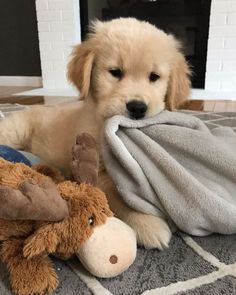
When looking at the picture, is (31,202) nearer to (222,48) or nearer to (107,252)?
(107,252)

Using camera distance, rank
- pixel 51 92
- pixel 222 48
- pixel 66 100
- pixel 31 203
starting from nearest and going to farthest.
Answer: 1. pixel 31 203
2. pixel 66 100
3. pixel 222 48
4. pixel 51 92

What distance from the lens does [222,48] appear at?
3213mm

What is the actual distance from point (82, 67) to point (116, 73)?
114 millimetres

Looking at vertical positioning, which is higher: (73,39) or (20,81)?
(73,39)

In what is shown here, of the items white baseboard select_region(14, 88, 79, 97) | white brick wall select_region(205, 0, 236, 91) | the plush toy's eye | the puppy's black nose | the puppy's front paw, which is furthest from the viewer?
white baseboard select_region(14, 88, 79, 97)

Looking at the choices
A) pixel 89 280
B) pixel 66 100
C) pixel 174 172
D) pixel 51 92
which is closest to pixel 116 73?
pixel 174 172

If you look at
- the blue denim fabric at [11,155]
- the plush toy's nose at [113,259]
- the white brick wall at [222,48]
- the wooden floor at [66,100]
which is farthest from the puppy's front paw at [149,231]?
the white brick wall at [222,48]

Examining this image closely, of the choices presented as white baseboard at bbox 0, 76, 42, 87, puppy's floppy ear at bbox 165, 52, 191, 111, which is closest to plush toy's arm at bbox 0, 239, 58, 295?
puppy's floppy ear at bbox 165, 52, 191, 111

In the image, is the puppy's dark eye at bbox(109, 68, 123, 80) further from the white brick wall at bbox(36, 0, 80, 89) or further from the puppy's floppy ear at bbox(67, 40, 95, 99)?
the white brick wall at bbox(36, 0, 80, 89)

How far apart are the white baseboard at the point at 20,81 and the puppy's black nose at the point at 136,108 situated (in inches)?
130

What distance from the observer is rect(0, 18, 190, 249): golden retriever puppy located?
3.08 ft

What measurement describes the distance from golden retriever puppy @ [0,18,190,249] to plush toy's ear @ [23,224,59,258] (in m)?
0.22

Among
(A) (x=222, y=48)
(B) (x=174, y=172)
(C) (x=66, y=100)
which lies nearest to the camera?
(B) (x=174, y=172)

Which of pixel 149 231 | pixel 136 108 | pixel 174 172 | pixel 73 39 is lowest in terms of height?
pixel 149 231
